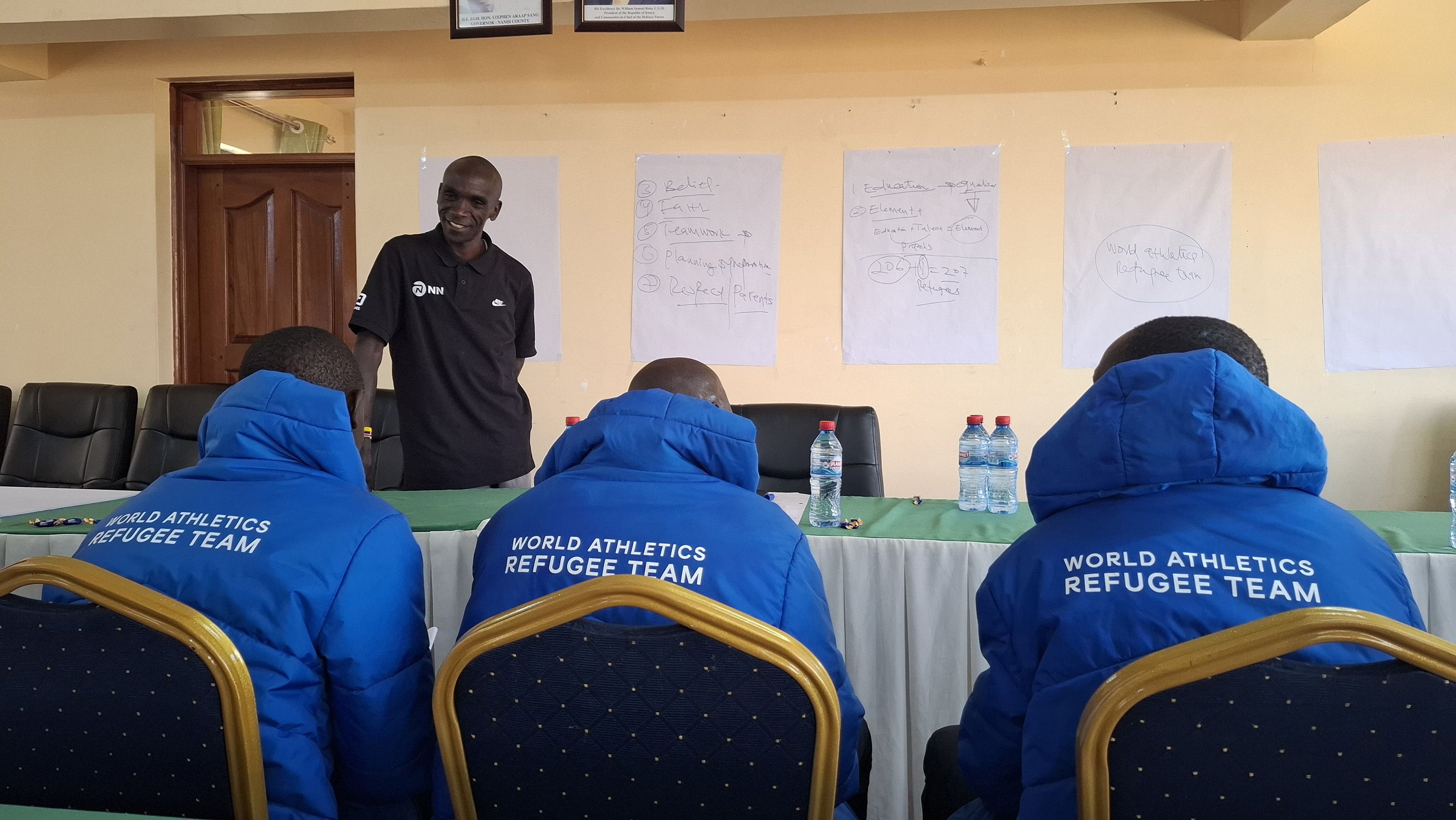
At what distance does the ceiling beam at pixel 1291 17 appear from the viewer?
3412mm

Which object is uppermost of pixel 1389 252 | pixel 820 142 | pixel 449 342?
pixel 820 142

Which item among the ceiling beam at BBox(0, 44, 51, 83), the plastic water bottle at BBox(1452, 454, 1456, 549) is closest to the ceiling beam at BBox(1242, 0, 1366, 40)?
the plastic water bottle at BBox(1452, 454, 1456, 549)

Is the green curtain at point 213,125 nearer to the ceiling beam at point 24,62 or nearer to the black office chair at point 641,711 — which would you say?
the ceiling beam at point 24,62

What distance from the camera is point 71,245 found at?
4.61 meters

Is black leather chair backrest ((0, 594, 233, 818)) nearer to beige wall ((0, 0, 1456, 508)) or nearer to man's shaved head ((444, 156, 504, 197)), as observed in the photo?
man's shaved head ((444, 156, 504, 197))

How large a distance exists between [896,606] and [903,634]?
0.06 m

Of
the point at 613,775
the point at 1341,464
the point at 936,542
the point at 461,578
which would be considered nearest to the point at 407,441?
the point at 461,578

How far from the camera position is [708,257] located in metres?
4.16

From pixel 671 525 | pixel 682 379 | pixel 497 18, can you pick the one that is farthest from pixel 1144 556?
pixel 497 18

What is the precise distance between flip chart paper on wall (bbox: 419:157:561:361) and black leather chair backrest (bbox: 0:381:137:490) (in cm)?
162

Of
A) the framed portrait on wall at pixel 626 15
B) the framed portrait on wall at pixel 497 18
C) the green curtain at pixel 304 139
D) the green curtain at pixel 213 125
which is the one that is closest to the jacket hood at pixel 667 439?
the framed portrait on wall at pixel 626 15

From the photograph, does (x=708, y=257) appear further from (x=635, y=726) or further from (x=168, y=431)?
(x=635, y=726)

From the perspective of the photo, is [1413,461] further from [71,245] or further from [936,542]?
[71,245]

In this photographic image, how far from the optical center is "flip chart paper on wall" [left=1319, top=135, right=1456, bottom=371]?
12.2 ft
